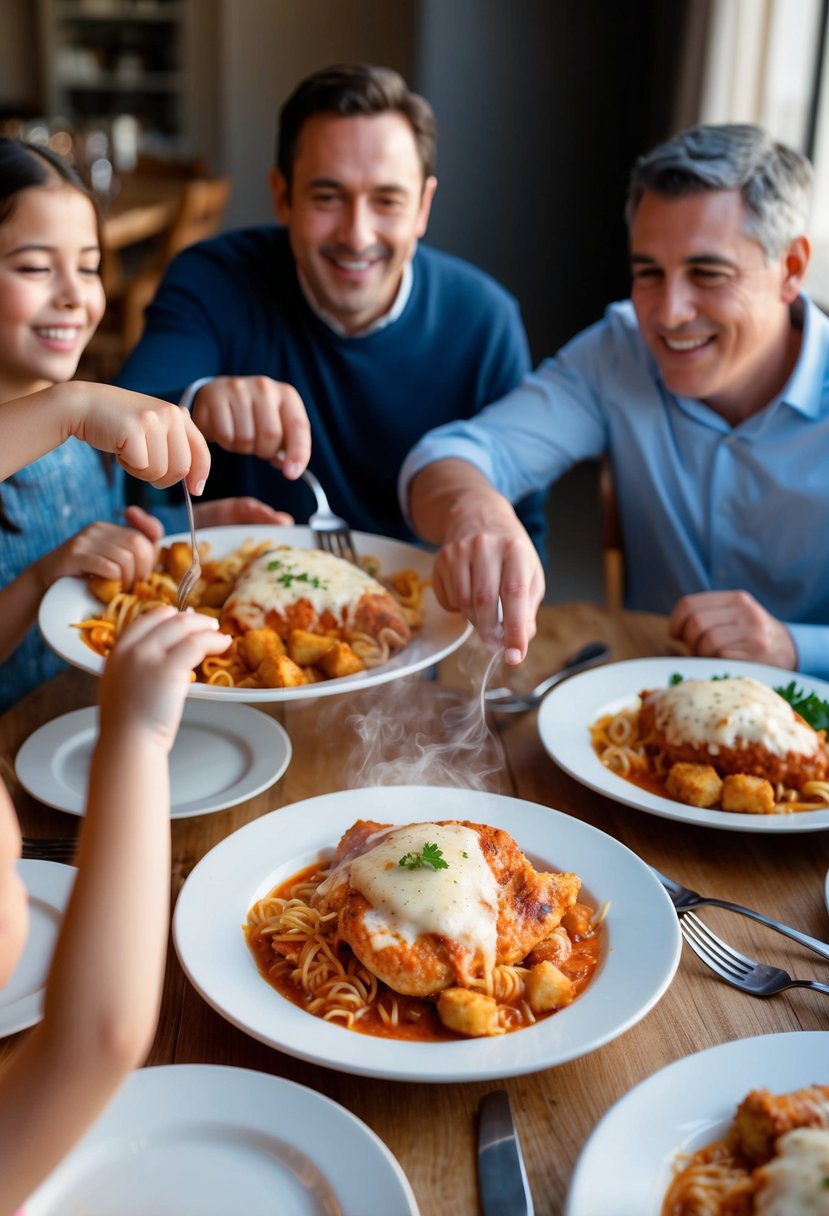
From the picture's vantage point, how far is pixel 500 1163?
87cm

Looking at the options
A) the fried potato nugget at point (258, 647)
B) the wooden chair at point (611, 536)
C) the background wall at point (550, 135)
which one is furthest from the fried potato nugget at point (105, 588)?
the background wall at point (550, 135)

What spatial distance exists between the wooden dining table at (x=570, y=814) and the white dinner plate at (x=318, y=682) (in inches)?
4.0

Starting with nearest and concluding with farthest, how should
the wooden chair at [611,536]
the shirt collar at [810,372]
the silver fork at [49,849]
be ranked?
the silver fork at [49,849]
the shirt collar at [810,372]
the wooden chair at [611,536]

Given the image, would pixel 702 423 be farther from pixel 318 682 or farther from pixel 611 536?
pixel 318 682

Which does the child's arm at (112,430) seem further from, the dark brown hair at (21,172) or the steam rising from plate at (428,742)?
the dark brown hair at (21,172)

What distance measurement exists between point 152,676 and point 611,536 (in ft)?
6.55

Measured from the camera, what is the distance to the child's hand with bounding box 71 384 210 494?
3.71 feet

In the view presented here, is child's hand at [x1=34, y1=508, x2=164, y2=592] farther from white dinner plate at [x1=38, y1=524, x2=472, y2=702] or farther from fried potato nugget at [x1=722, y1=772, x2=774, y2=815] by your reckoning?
fried potato nugget at [x1=722, y1=772, x2=774, y2=815]

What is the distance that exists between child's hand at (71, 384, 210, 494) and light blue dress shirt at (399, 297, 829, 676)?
116 cm

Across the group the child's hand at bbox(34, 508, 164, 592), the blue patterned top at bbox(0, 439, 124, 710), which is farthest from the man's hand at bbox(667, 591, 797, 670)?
the blue patterned top at bbox(0, 439, 124, 710)

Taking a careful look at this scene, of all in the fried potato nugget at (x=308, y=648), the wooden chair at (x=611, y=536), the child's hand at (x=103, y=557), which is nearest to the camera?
the fried potato nugget at (x=308, y=648)

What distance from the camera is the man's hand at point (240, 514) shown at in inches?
84.9

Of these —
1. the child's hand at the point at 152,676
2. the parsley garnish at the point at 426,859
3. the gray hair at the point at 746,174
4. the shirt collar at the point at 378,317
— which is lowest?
the parsley garnish at the point at 426,859

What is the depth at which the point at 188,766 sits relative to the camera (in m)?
1.49
